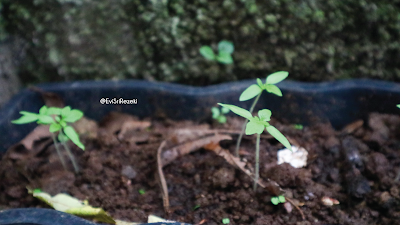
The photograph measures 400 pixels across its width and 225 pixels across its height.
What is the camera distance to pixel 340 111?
4.19ft

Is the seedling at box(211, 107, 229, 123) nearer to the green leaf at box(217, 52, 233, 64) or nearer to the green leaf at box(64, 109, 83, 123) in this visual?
the green leaf at box(217, 52, 233, 64)

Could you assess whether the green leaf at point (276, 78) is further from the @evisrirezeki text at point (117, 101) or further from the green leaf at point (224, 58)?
the @evisrirezeki text at point (117, 101)

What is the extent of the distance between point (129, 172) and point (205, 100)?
43 centimetres

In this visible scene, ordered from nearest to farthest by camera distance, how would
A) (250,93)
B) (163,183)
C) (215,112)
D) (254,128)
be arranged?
(254,128) < (250,93) < (163,183) < (215,112)

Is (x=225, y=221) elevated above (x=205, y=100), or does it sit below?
below

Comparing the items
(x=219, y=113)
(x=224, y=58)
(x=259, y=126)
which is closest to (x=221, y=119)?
(x=219, y=113)

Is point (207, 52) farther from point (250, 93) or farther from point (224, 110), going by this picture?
point (250, 93)

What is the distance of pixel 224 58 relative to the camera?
4.39 feet

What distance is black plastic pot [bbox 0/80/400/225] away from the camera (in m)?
1.22

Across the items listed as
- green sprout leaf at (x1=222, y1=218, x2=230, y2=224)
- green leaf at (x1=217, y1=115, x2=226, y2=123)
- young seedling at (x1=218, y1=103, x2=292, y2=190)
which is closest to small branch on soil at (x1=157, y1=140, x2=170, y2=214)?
green sprout leaf at (x1=222, y1=218, x2=230, y2=224)

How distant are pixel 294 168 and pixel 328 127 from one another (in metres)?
0.33

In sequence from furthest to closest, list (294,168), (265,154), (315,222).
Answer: (265,154)
(294,168)
(315,222)

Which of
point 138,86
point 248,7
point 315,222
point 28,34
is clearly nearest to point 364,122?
point 315,222

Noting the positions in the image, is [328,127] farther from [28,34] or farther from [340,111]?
[28,34]
